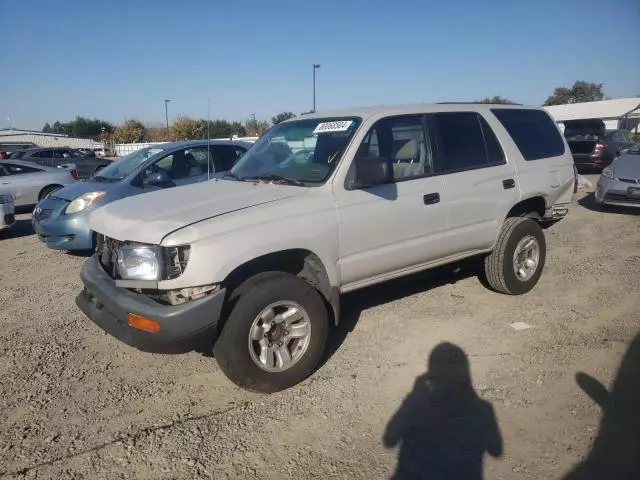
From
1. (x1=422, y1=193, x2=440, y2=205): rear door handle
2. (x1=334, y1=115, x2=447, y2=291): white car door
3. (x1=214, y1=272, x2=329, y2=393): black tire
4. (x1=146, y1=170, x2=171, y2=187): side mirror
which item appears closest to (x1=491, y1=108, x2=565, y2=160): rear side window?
(x1=334, y1=115, x2=447, y2=291): white car door

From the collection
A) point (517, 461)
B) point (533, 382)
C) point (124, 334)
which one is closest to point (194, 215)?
point (124, 334)

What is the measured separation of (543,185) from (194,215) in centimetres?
371

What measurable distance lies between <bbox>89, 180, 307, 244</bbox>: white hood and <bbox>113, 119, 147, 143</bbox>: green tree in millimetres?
53723

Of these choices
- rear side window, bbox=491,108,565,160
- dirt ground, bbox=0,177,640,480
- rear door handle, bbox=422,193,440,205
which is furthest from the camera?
rear side window, bbox=491,108,565,160

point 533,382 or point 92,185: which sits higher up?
point 92,185

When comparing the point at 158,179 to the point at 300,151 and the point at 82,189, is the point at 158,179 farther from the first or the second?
the point at 300,151

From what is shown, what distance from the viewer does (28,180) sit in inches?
446

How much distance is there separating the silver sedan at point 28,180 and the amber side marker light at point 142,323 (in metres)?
9.82

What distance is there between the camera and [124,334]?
3172mm

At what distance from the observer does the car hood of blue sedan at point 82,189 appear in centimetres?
688

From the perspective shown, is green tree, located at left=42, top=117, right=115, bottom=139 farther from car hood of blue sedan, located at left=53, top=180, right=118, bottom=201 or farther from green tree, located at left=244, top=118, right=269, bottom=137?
car hood of blue sedan, located at left=53, top=180, right=118, bottom=201

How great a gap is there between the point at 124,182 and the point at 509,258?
5130mm

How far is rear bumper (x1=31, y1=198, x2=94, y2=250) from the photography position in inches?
261

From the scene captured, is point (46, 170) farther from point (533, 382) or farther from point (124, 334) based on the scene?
point (533, 382)
